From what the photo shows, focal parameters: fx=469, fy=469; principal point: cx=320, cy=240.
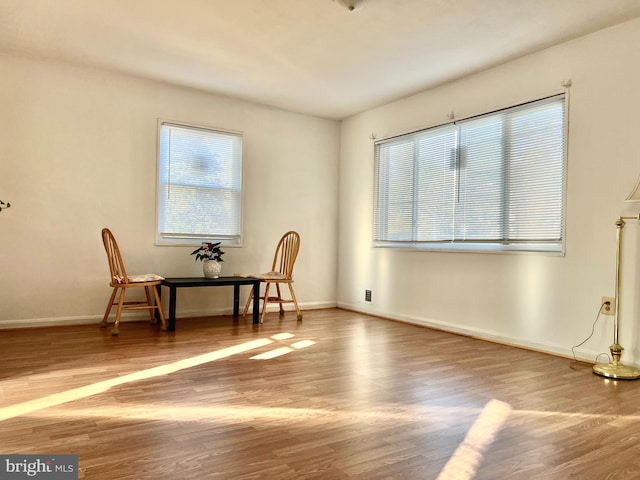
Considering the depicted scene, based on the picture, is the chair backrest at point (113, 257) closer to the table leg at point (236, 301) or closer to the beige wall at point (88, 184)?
the beige wall at point (88, 184)

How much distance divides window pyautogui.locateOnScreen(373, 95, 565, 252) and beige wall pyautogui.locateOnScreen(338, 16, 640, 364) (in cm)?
11

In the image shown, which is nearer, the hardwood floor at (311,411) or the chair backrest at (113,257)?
the hardwood floor at (311,411)

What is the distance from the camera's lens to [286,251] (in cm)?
505

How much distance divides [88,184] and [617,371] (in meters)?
4.25

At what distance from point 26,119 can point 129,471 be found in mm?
3526

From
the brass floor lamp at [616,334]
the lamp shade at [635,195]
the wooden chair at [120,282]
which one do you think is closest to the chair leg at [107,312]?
the wooden chair at [120,282]

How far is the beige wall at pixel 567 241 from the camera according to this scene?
9.89 feet

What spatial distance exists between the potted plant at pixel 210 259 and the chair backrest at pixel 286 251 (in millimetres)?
699

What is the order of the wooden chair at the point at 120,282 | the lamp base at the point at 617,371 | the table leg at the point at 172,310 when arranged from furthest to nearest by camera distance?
the table leg at the point at 172,310 < the wooden chair at the point at 120,282 < the lamp base at the point at 617,371

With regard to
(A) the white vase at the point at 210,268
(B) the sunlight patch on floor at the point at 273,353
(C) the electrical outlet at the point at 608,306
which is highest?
(A) the white vase at the point at 210,268

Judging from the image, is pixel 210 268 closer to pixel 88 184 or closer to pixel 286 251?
pixel 286 251

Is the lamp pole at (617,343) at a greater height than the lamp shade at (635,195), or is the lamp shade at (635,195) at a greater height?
the lamp shade at (635,195)

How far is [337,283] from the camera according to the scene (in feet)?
18.6

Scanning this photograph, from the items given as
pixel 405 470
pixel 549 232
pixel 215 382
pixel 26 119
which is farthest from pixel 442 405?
pixel 26 119
